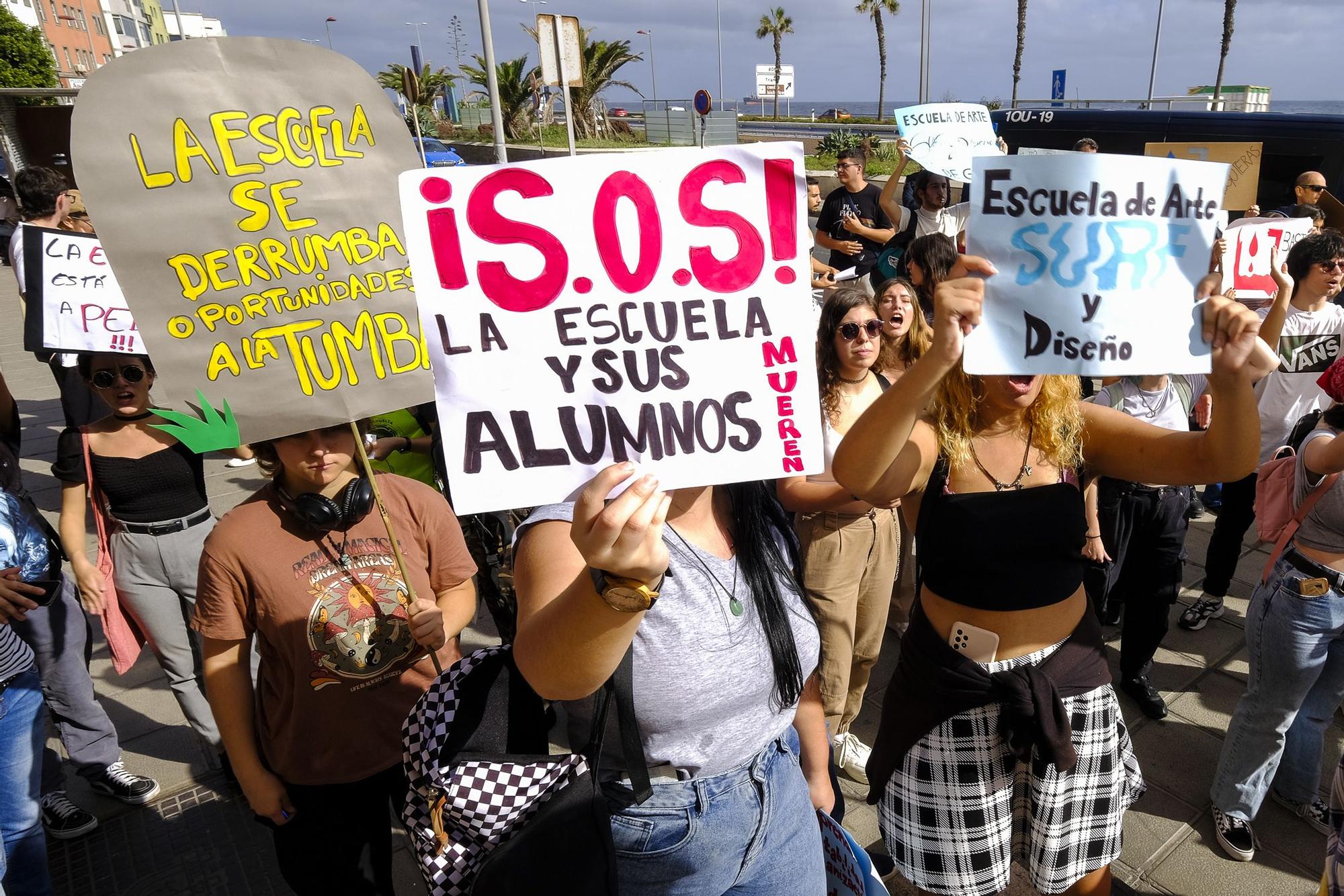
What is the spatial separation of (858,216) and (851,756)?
15.3 feet

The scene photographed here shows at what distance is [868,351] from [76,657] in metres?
3.28

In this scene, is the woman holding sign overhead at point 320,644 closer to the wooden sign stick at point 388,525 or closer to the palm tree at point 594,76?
the wooden sign stick at point 388,525

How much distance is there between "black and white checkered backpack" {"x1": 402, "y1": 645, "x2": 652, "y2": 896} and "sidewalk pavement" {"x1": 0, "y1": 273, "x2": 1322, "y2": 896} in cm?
152

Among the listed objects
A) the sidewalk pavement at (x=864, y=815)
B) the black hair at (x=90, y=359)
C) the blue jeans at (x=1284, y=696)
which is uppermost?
the black hair at (x=90, y=359)

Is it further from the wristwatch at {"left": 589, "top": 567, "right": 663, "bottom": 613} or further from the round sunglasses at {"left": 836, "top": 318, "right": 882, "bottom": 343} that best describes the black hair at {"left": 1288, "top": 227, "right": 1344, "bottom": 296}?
the wristwatch at {"left": 589, "top": 567, "right": 663, "bottom": 613}

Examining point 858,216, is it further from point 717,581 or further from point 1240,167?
point 717,581

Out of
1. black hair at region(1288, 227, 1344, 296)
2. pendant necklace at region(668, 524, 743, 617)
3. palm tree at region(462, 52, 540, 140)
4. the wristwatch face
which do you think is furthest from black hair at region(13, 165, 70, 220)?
palm tree at region(462, 52, 540, 140)

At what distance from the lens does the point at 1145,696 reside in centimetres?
368

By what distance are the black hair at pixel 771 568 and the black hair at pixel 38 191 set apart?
5.61 metres

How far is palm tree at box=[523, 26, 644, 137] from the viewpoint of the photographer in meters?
33.2

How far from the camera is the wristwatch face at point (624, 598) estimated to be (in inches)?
47.9

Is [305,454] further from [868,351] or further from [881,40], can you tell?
[881,40]

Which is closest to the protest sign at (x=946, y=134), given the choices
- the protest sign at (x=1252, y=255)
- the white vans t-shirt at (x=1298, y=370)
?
the protest sign at (x=1252, y=255)

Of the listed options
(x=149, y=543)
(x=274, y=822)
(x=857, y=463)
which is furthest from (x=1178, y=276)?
(x=149, y=543)
